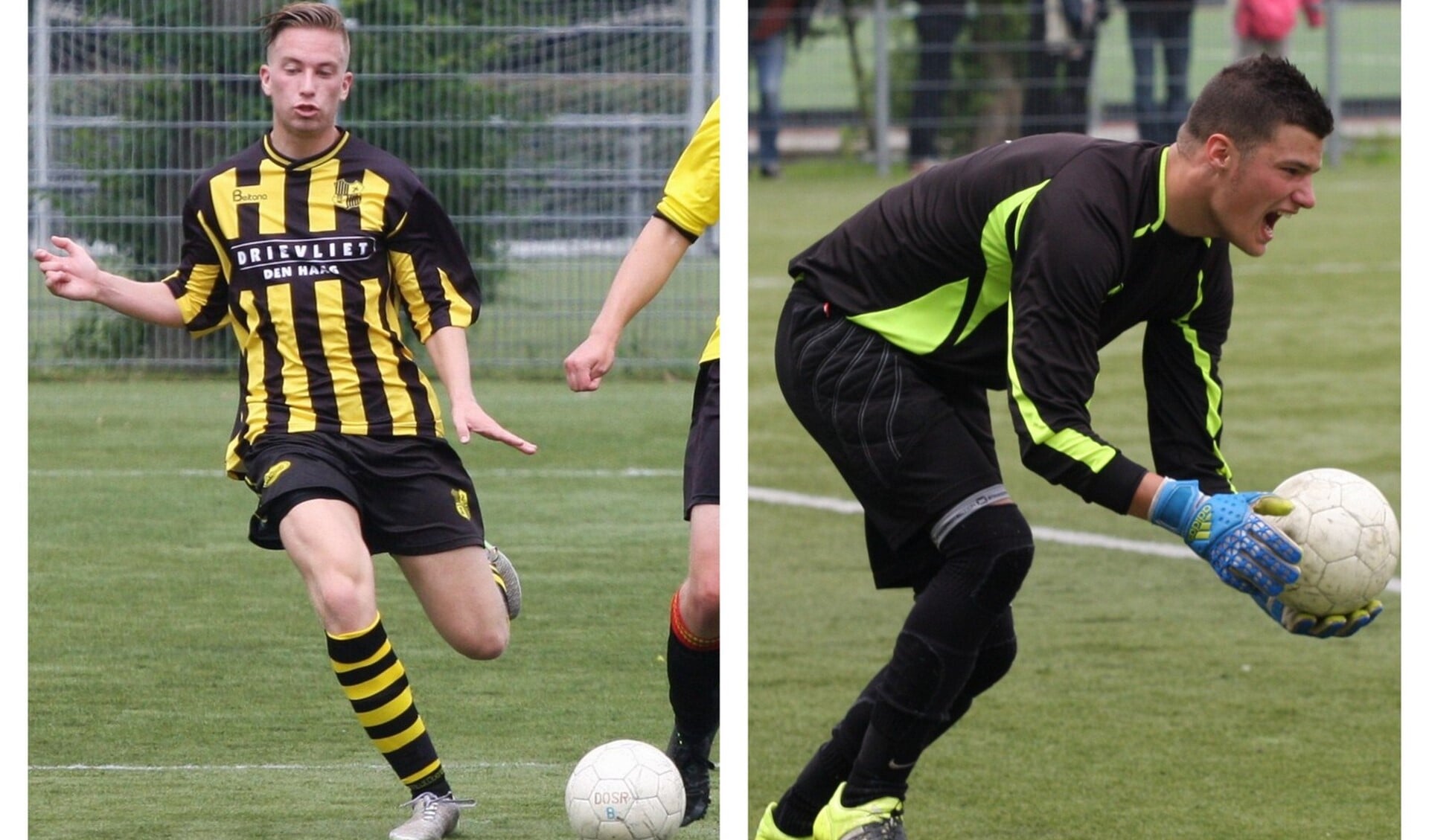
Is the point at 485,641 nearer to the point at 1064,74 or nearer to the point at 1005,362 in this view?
the point at 1005,362

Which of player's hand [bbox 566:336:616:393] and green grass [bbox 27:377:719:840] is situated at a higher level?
player's hand [bbox 566:336:616:393]

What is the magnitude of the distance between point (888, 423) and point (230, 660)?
1.94 metres

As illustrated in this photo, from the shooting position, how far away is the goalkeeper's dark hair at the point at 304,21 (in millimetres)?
4336

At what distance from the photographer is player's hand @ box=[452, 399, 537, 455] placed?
4.18 meters

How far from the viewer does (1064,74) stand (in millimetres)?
18750

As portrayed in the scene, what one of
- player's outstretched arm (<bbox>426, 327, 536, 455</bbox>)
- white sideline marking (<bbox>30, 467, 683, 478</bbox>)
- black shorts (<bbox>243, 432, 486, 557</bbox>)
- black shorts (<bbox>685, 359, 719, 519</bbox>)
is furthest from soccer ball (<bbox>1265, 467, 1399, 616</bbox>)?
white sideline marking (<bbox>30, 467, 683, 478</bbox>)

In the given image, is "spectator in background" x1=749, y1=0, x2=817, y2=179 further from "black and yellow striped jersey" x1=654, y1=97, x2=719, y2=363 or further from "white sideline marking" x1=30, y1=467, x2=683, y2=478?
"black and yellow striped jersey" x1=654, y1=97, x2=719, y2=363

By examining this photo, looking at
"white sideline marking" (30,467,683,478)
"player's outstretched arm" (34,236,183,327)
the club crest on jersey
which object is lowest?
"white sideline marking" (30,467,683,478)

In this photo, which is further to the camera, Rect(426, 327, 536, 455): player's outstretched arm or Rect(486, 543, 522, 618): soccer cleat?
Rect(486, 543, 522, 618): soccer cleat

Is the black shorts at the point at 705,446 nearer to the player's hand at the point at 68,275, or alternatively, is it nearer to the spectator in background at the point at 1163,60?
the player's hand at the point at 68,275

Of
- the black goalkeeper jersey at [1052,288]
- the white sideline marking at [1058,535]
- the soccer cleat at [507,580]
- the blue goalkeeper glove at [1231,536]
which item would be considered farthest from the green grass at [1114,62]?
the blue goalkeeper glove at [1231,536]

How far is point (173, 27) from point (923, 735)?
4281 millimetres

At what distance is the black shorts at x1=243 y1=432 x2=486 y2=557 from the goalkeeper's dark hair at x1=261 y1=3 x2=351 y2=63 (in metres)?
0.84
